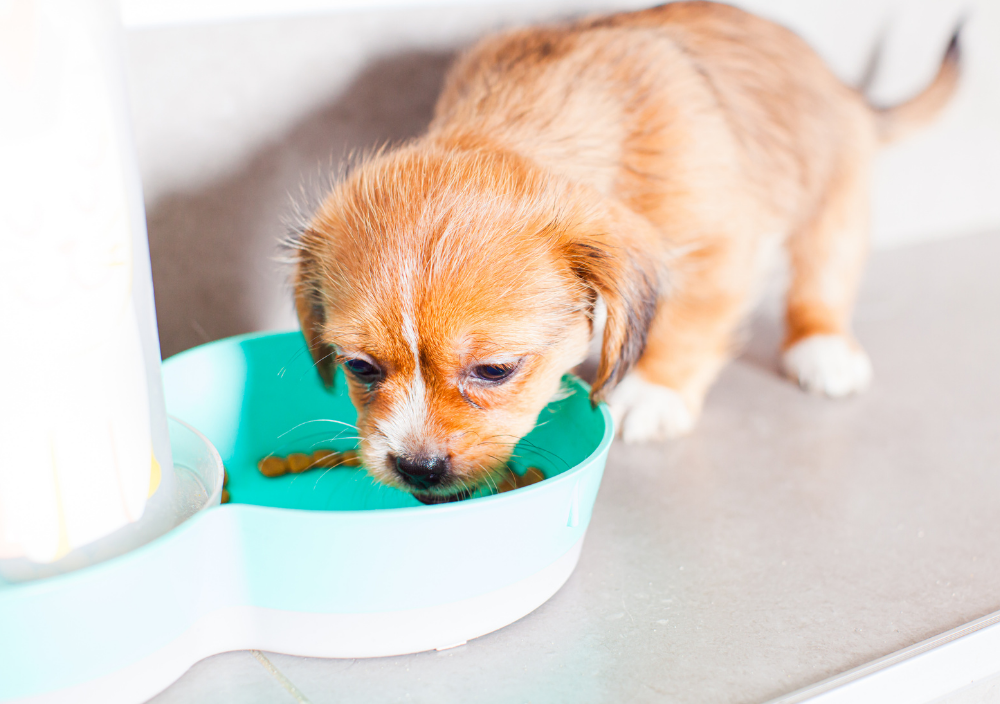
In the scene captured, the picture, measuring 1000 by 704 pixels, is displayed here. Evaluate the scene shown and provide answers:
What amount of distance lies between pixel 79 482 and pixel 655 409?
1.05 metres

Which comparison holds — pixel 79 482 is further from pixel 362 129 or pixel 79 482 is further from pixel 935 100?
pixel 935 100

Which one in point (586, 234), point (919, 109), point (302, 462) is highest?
point (586, 234)

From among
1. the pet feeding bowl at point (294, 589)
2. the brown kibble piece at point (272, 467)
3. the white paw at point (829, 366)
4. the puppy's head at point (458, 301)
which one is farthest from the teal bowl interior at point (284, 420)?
the white paw at point (829, 366)

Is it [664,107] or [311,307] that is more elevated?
[664,107]

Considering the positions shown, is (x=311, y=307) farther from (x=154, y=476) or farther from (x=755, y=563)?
(x=755, y=563)

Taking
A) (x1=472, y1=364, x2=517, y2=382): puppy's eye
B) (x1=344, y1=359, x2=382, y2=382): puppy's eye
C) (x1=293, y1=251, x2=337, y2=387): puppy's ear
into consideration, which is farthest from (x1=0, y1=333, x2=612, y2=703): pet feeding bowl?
(x1=293, y1=251, x2=337, y2=387): puppy's ear

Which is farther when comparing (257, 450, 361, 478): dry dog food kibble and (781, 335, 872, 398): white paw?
(781, 335, 872, 398): white paw

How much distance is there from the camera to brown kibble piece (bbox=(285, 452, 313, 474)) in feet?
4.75

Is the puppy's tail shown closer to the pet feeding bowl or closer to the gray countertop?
the gray countertop

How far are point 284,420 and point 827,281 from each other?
1.24 meters

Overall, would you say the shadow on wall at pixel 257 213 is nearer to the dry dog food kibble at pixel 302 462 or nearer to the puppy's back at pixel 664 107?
the puppy's back at pixel 664 107

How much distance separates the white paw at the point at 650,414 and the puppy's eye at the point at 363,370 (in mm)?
527

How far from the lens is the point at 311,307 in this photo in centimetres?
133

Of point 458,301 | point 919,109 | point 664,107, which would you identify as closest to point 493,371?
point 458,301
